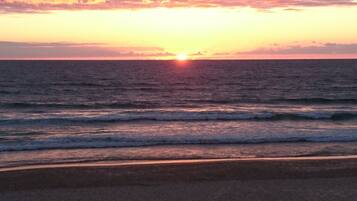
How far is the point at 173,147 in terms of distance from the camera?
16.4 metres

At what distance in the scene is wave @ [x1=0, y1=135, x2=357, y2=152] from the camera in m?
16.6

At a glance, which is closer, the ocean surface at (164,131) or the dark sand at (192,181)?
the dark sand at (192,181)

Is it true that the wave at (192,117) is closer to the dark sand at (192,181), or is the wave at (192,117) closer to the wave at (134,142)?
the wave at (134,142)

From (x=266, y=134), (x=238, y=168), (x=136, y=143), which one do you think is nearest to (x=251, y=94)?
(x=266, y=134)

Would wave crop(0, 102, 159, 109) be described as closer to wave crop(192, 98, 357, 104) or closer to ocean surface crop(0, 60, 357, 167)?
ocean surface crop(0, 60, 357, 167)

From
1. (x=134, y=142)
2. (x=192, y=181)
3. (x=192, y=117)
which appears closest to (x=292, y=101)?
(x=192, y=117)

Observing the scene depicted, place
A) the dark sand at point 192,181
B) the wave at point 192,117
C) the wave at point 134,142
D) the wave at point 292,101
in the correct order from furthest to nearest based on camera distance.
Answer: the wave at point 292,101 → the wave at point 192,117 → the wave at point 134,142 → the dark sand at point 192,181

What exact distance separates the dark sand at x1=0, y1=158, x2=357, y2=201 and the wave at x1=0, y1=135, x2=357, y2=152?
468cm

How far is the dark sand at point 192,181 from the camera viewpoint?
9.22m

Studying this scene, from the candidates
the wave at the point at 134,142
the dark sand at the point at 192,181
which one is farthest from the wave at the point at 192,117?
the dark sand at the point at 192,181

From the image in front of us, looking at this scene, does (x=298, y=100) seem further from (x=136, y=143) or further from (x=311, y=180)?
(x=311, y=180)

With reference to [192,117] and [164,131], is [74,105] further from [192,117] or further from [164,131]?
[164,131]

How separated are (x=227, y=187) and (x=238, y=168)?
189 centimetres

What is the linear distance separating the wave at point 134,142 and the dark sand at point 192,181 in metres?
4.68
